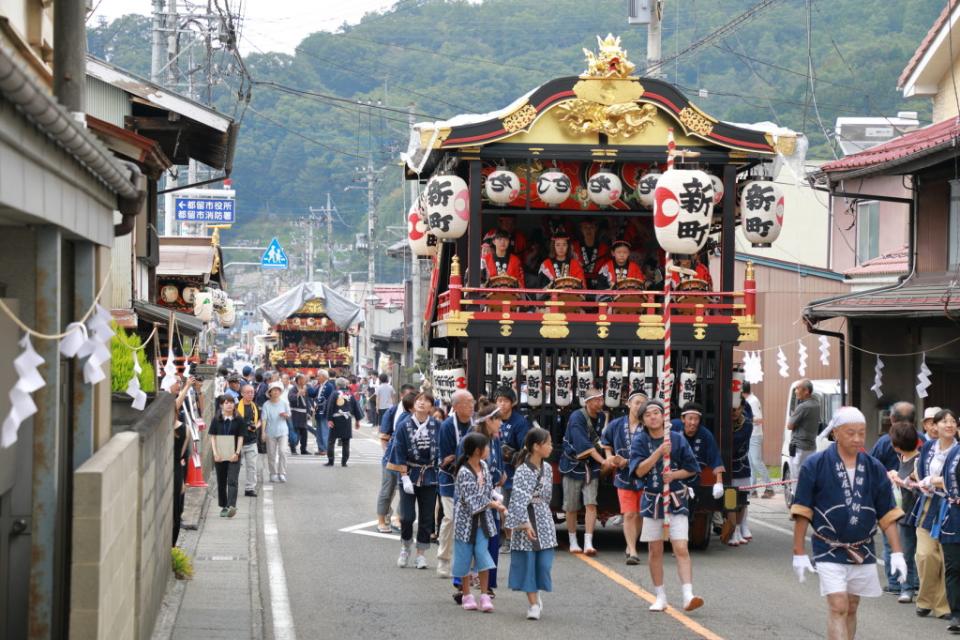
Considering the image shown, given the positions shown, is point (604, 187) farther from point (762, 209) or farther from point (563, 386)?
point (563, 386)

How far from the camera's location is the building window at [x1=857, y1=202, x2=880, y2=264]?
28500 millimetres

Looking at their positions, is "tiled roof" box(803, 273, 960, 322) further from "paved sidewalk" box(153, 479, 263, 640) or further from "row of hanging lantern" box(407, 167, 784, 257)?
"paved sidewalk" box(153, 479, 263, 640)

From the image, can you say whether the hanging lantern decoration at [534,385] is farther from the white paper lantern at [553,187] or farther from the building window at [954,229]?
the building window at [954,229]

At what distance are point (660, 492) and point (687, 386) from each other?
14.7ft

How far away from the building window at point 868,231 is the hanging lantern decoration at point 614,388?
1326cm

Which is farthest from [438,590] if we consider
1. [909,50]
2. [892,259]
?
[909,50]

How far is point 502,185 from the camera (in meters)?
17.9

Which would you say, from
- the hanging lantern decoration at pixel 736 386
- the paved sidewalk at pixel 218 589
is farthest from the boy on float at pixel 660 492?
the hanging lantern decoration at pixel 736 386

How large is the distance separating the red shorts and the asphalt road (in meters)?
0.74

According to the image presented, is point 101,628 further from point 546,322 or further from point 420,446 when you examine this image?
point 546,322

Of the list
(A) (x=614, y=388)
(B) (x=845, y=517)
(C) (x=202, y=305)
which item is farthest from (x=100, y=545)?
(C) (x=202, y=305)

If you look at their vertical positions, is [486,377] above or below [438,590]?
above

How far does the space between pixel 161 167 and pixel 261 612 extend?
7.50 m

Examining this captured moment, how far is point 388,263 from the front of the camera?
107 meters
